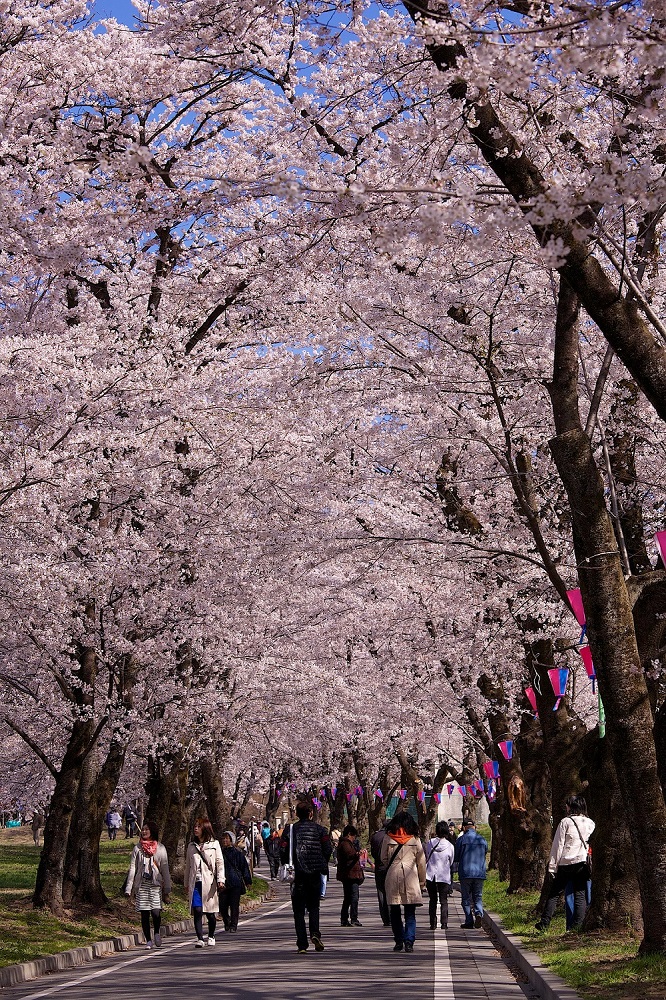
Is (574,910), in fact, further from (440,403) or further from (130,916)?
(130,916)

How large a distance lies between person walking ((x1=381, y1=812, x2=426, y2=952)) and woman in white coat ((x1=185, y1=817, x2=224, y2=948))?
9.04ft

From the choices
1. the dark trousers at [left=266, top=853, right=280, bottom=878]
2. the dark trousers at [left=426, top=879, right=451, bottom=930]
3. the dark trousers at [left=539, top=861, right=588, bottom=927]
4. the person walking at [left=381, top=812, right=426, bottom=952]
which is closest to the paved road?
the person walking at [left=381, top=812, right=426, bottom=952]

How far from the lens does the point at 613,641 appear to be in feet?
35.4

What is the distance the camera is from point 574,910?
15.5m

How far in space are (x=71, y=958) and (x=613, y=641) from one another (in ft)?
28.5

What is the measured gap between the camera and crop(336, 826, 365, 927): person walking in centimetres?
2058

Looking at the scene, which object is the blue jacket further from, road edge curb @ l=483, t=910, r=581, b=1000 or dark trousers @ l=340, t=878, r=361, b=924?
dark trousers @ l=340, t=878, r=361, b=924

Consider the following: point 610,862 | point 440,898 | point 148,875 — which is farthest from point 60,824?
point 610,862

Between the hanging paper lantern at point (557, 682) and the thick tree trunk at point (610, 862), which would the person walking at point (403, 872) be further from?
the hanging paper lantern at point (557, 682)

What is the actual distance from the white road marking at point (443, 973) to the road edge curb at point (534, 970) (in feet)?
2.49

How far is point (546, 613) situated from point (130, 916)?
879cm

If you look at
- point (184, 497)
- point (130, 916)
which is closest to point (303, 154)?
point (184, 497)

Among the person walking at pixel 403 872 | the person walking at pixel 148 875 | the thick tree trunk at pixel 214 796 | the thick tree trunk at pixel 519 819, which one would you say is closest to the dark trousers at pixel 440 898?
the thick tree trunk at pixel 519 819

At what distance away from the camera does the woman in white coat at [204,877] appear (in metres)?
17.6
